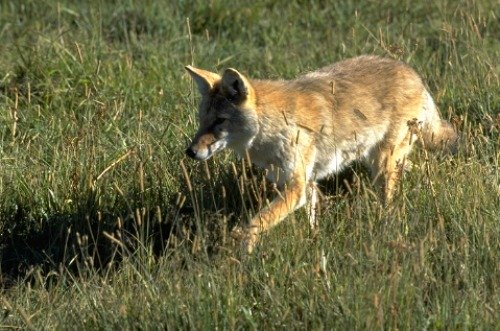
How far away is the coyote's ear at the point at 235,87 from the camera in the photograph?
241 inches

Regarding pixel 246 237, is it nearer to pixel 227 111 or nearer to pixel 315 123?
pixel 227 111

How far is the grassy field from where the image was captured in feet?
15.7

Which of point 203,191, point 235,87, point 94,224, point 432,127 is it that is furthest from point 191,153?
point 432,127

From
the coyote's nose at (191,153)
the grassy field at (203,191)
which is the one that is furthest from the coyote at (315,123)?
the grassy field at (203,191)

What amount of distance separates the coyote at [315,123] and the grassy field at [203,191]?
15 cm

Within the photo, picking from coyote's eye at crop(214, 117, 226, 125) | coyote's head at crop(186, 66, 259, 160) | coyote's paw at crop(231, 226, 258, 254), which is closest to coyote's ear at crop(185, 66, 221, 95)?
coyote's head at crop(186, 66, 259, 160)

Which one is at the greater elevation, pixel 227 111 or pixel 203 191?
pixel 227 111

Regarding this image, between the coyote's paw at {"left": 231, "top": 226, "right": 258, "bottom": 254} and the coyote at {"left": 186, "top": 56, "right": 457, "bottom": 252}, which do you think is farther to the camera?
the coyote at {"left": 186, "top": 56, "right": 457, "bottom": 252}

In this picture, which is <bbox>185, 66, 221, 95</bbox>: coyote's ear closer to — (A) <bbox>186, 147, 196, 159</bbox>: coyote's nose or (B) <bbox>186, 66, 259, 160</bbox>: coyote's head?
(B) <bbox>186, 66, 259, 160</bbox>: coyote's head

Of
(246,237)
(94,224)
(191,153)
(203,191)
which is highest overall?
(191,153)

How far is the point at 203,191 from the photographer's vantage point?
6504 mm

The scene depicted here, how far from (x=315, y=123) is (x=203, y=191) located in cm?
78

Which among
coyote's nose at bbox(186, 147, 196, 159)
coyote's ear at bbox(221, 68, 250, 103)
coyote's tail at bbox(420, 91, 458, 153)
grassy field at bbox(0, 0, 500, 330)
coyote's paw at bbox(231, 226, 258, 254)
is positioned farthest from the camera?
coyote's tail at bbox(420, 91, 458, 153)

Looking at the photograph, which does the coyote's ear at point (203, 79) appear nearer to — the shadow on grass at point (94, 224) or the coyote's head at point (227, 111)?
the coyote's head at point (227, 111)
